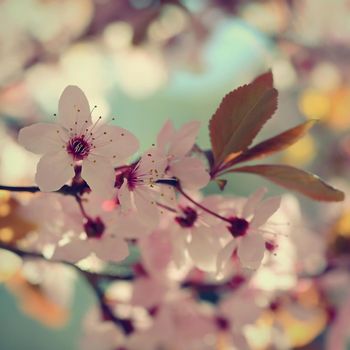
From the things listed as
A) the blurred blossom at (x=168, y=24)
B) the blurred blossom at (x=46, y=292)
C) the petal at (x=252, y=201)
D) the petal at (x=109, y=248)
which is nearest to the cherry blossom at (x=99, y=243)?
the petal at (x=109, y=248)

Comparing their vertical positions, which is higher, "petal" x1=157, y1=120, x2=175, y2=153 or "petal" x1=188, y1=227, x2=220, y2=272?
"petal" x1=157, y1=120, x2=175, y2=153

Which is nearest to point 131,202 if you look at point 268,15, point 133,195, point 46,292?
point 133,195

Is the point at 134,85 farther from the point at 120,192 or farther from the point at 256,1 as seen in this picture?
the point at 120,192

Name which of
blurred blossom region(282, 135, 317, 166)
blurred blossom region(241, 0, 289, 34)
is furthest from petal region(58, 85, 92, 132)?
blurred blossom region(282, 135, 317, 166)

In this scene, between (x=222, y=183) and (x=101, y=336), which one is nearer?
(x=222, y=183)

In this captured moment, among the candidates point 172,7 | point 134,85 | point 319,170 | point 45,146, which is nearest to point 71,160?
point 45,146

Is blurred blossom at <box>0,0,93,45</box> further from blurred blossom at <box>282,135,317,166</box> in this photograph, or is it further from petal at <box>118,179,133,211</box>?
petal at <box>118,179,133,211</box>

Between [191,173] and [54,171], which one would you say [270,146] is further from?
[54,171]
